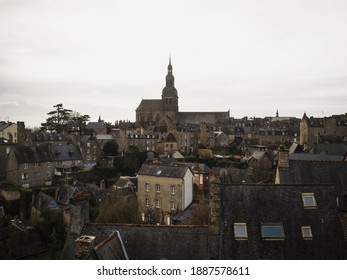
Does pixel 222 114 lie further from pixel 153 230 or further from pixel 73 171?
pixel 153 230

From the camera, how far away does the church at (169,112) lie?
7769cm

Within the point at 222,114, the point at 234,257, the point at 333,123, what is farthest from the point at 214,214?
the point at 222,114

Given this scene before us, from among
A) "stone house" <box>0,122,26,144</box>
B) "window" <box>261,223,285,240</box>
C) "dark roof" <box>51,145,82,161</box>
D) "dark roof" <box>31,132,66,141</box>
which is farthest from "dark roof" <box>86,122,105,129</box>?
"window" <box>261,223,285,240</box>

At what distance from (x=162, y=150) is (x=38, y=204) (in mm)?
25253

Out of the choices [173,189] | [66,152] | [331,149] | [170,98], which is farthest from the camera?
[170,98]

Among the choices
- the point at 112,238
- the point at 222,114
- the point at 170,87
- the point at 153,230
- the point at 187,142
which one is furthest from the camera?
the point at 170,87

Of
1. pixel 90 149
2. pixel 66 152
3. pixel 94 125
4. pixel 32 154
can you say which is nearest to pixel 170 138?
pixel 90 149

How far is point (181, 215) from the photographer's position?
18.4 m

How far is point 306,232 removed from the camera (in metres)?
8.78

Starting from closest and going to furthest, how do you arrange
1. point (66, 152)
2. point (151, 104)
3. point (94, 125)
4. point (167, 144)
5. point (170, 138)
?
point (66, 152) < point (167, 144) < point (170, 138) < point (94, 125) < point (151, 104)

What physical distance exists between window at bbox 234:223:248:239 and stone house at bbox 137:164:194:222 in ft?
41.8

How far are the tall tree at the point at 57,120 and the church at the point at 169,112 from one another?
23375 mm

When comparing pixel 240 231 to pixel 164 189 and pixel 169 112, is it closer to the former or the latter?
pixel 164 189

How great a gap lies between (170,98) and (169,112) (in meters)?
3.90
